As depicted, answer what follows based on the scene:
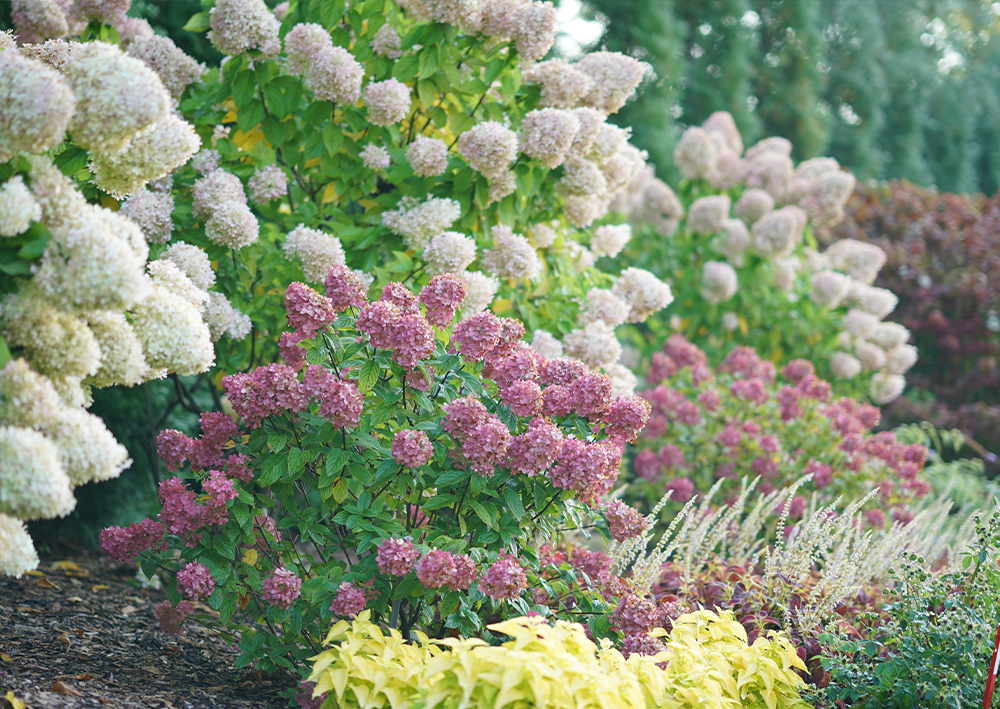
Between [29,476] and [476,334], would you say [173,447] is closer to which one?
[29,476]

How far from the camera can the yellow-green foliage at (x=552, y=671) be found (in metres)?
1.86

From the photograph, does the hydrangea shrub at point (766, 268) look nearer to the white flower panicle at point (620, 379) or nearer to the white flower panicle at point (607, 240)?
the white flower panicle at point (607, 240)

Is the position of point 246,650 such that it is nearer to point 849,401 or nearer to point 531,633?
point 531,633

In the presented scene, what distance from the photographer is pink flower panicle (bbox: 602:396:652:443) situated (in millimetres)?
2477

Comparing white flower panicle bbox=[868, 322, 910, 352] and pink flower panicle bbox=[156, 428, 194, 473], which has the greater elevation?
white flower panicle bbox=[868, 322, 910, 352]

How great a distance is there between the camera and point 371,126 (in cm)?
343

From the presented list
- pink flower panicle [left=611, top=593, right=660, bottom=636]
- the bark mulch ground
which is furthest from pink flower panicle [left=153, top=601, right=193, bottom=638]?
pink flower panicle [left=611, top=593, right=660, bottom=636]

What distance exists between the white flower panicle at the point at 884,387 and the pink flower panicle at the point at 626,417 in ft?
14.4

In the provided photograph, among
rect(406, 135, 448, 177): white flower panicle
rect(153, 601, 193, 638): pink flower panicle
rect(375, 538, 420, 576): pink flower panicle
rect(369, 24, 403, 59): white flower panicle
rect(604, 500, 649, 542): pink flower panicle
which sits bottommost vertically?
rect(153, 601, 193, 638): pink flower panicle

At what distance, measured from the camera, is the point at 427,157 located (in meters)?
3.25

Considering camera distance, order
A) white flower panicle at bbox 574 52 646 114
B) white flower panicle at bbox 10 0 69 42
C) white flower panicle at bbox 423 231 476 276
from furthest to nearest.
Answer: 1. white flower panicle at bbox 574 52 646 114
2. white flower panicle at bbox 423 231 476 276
3. white flower panicle at bbox 10 0 69 42

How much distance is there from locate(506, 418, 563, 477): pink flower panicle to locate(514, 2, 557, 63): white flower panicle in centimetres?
178

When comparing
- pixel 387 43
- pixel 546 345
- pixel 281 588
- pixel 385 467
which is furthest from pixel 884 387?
pixel 281 588

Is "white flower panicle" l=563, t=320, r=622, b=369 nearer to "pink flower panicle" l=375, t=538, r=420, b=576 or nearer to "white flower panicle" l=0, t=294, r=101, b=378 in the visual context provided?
"pink flower panicle" l=375, t=538, r=420, b=576
